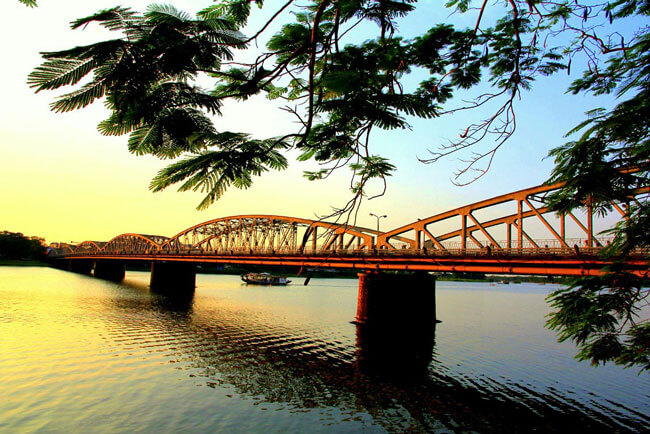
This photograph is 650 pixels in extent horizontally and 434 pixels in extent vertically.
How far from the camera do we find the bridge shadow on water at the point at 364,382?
16.8m

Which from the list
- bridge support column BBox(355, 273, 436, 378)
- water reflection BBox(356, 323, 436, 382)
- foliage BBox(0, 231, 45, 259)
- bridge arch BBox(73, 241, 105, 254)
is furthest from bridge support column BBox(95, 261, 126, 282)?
water reflection BBox(356, 323, 436, 382)

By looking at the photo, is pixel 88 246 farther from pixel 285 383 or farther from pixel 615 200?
pixel 615 200

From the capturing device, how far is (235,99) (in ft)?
9.27

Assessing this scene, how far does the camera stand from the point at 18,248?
7101 inches

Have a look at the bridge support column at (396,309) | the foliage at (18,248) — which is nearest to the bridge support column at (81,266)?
the foliage at (18,248)

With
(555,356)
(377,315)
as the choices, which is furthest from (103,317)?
(555,356)

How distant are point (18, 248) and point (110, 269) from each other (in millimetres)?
86896

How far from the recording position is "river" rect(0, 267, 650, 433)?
608 inches

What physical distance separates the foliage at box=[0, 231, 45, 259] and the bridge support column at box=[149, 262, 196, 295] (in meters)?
135

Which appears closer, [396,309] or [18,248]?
[396,309]

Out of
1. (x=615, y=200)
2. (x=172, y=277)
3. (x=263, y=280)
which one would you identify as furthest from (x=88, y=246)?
(x=615, y=200)

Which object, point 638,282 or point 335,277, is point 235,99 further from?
point 335,277

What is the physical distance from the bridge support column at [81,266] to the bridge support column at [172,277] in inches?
2933

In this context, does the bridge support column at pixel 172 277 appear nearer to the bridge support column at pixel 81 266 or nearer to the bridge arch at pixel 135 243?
the bridge arch at pixel 135 243
